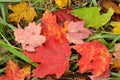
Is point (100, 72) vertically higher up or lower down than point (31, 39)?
lower down

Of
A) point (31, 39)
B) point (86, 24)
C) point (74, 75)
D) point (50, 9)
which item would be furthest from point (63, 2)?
point (74, 75)

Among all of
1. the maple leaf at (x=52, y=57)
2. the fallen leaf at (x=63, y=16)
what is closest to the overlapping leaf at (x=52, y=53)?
the maple leaf at (x=52, y=57)

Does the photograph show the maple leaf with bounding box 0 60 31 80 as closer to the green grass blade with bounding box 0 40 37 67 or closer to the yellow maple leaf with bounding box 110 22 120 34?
the green grass blade with bounding box 0 40 37 67

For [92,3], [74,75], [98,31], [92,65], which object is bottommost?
[74,75]

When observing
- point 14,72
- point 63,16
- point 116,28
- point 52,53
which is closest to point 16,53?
point 14,72

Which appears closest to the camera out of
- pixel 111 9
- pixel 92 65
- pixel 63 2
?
pixel 92 65

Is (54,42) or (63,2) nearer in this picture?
(54,42)

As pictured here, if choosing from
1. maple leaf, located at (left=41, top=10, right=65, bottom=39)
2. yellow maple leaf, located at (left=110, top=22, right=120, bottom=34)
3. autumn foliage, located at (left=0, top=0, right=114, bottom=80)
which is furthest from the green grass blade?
yellow maple leaf, located at (left=110, top=22, right=120, bottom=34)

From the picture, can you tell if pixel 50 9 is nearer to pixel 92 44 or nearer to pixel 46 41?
pixel 46 41

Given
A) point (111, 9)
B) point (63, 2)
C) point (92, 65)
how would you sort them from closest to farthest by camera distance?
point (92, 65) < point (111, 9) < point (63, 2)

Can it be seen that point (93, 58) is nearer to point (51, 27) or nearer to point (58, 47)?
point (58, 47)
